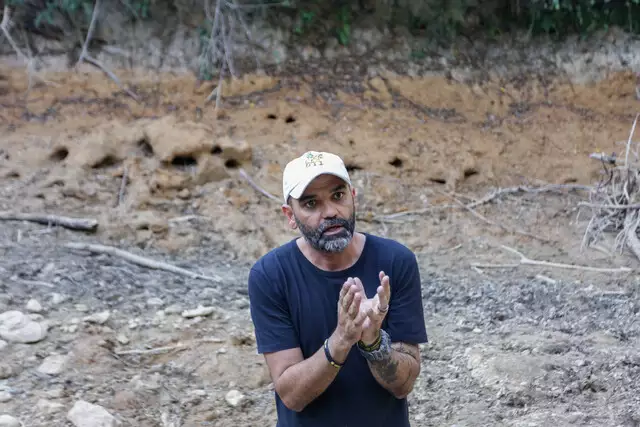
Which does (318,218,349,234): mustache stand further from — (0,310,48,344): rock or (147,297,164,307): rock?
Result: (147,297,164,307): rock

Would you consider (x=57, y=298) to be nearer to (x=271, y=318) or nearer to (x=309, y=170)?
(x=271, y=318)

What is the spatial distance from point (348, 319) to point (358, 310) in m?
0.04

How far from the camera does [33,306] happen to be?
3613mm

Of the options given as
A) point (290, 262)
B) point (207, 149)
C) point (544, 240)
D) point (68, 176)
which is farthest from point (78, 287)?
point (544, 240)

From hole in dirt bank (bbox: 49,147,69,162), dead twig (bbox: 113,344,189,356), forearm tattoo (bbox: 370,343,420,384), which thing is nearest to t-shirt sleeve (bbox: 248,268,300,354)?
forearm tattoo (bbox: 370,343,420,384)

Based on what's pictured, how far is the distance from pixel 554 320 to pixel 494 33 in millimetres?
4356

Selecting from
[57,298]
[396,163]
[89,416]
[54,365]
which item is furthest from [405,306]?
[396,163]

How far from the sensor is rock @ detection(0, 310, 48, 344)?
10.7 feet

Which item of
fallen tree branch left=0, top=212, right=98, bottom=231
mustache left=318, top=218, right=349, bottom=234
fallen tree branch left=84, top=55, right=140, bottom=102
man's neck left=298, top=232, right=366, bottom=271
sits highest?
fallen tree branch left=84, top=55, right=140, bottom=102

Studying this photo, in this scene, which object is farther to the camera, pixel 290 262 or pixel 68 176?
pixel 68 176

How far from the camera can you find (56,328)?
345 centimetres

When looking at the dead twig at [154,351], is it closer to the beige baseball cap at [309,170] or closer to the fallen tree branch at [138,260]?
the fallen tree branch at [138,260]

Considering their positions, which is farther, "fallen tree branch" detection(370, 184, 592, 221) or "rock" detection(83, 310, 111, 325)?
"fallen tree branch" detection(370, 184, 592, 221)

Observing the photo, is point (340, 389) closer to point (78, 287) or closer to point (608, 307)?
point (78, 287)
